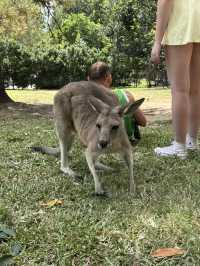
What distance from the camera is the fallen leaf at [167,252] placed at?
2.67m

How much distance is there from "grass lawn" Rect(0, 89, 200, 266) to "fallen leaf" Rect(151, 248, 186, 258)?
0.08 feet

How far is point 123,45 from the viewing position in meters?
31.6

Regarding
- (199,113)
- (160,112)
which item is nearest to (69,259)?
(199,113)

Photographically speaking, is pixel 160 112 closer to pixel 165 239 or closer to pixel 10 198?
pixel 10 198

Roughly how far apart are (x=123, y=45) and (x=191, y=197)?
2851cm

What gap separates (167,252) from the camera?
2.69 meters

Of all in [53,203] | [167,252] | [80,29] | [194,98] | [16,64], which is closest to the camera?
[167,252]

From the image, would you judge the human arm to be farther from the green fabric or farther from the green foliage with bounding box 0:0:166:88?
the green foliage with bounding box 0:0:166:88

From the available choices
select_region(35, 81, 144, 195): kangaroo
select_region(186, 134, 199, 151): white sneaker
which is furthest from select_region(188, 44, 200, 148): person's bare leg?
select_region(35, 81, 144, 195): kangaroo

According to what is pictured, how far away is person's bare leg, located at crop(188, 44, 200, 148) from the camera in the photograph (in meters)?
5.05

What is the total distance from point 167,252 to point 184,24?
2.67m

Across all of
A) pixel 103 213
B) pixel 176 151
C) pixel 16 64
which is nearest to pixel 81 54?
pixel 16 64

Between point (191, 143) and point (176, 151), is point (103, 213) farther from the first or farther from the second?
point (191, 143)

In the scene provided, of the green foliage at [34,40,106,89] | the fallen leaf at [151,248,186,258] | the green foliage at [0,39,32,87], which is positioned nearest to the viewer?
the fallen leaf at [151,248,186,258]
